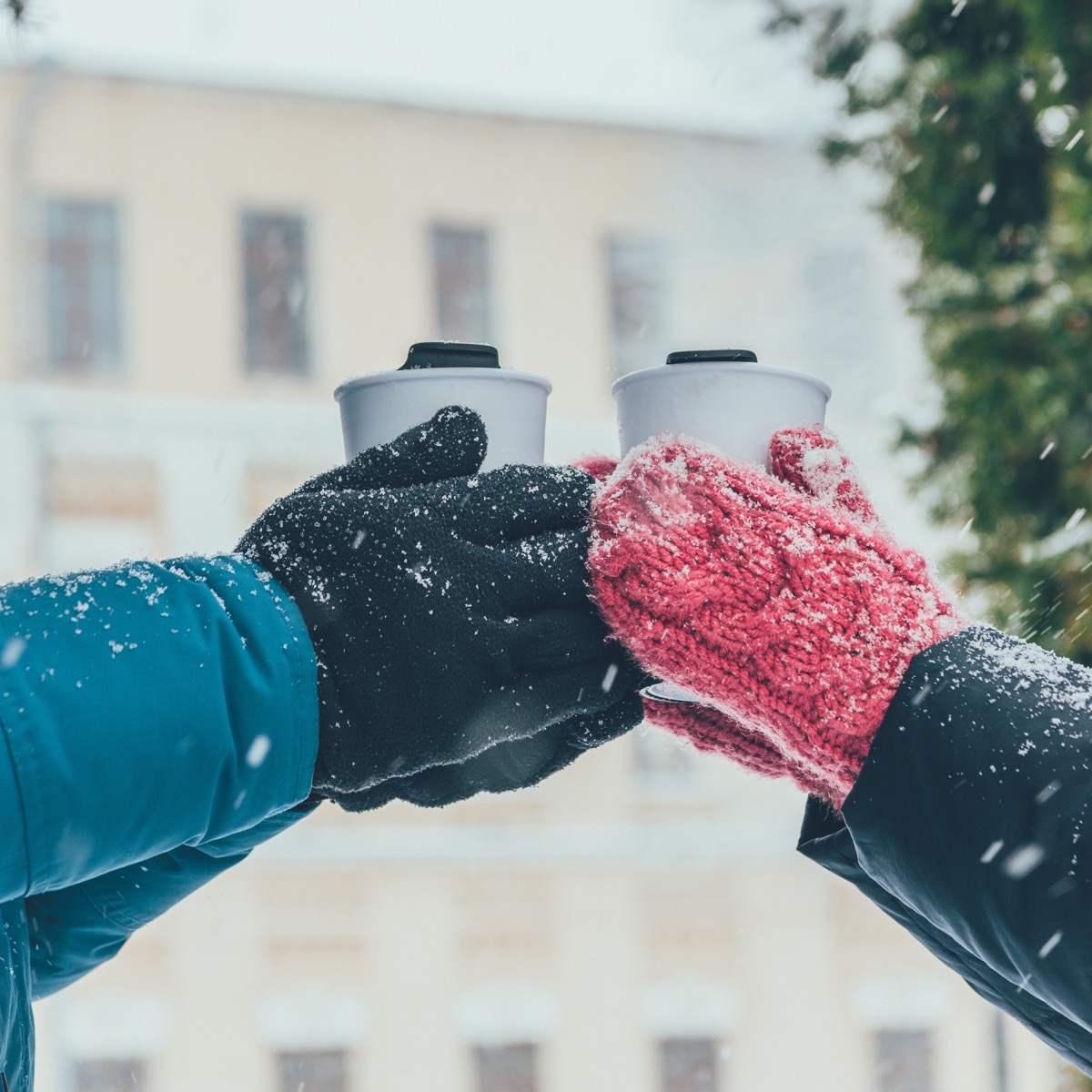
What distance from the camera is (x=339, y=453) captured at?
884 cm

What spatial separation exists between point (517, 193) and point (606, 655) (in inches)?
349

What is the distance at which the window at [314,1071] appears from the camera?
27.6 ft

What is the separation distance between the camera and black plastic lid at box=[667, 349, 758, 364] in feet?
3.65

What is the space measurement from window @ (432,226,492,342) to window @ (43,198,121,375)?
6.99 ft

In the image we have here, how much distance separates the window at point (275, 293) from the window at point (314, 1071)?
4.39 meters

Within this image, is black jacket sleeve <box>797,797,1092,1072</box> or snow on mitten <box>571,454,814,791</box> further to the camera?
snow on mitten <box>571,454,814,791</box>

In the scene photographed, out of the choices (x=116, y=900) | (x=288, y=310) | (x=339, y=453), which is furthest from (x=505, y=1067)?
(x=116, y=900)

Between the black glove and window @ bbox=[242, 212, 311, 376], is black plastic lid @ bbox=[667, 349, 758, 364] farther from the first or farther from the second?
window @ bbox=[242, 212, 311, 376]

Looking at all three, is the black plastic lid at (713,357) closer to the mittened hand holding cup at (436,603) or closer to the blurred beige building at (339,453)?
the mittened hand holding cup at (436,603)

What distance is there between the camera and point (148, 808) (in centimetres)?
84

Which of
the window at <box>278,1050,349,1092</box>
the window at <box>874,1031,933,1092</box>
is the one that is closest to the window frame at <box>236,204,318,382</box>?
the window at <box>278,1050,349,1092</box>

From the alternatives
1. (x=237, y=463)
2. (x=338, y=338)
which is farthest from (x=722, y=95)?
(x=237, y=463)

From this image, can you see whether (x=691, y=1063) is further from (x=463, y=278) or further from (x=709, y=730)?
(x=709, y=730)

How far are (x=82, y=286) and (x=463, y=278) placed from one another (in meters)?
2.53
